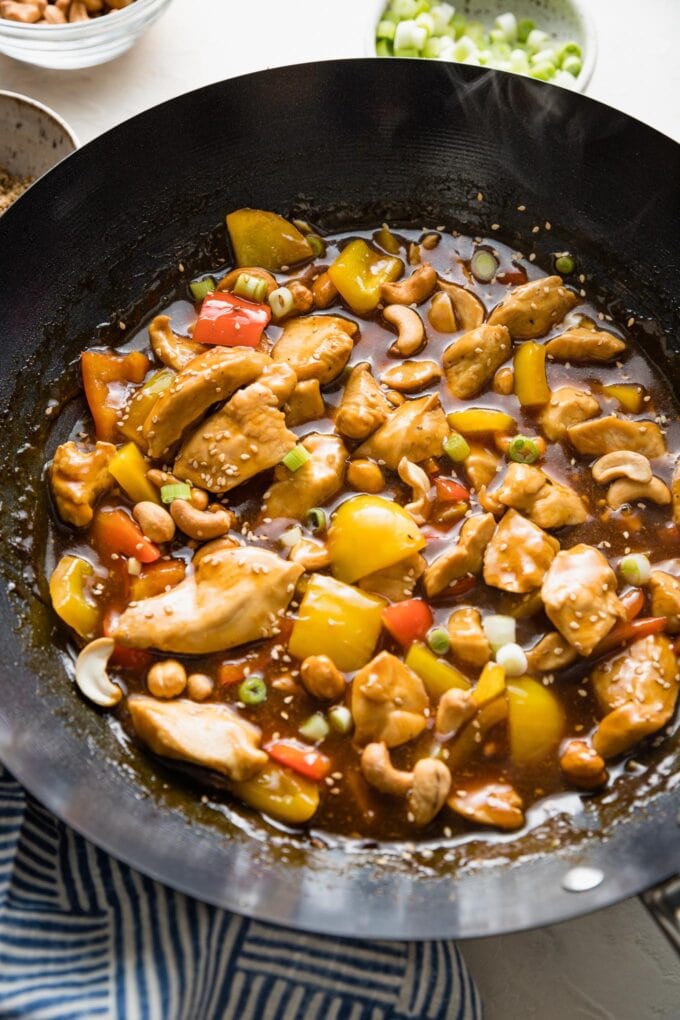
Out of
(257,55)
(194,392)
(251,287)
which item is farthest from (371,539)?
(257,55)

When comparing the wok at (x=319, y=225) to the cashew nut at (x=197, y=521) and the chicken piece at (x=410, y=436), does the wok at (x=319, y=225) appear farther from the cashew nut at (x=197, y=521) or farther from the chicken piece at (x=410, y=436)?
Result: the chicken piece at (x=410, y=436)

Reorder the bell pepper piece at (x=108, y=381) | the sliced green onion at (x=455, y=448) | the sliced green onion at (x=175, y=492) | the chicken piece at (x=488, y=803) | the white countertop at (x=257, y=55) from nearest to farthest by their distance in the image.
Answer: the chicken piece at (x=488, y=803) < the sliced green onion at (x=175, y=492) < the sliced green onion at (x=455, y=448) < the bell pepper piece at (x=108, y=381) < the white countertop at (x=257, y=55)

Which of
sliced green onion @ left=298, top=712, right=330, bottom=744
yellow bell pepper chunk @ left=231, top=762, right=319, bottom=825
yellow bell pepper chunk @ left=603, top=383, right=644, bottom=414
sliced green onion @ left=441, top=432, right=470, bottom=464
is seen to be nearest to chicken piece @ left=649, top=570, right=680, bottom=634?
yellow bell pepper chunk @ left=603, top=383, right=644, bottom=414

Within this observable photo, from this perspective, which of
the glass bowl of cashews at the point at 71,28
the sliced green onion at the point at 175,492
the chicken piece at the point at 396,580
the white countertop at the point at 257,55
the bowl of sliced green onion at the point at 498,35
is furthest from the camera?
the white countertop at the point at 257,55

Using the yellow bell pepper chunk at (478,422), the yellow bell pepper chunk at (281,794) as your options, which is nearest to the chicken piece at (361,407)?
the yellow bell pepper chunk at (478,422)

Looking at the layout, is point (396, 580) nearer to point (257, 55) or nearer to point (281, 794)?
point (281, 794)

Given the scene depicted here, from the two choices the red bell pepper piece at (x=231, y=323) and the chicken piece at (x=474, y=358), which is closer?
the chicken piece at (x=474, y=358)

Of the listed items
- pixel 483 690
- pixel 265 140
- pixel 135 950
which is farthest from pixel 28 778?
pixel 265 140
